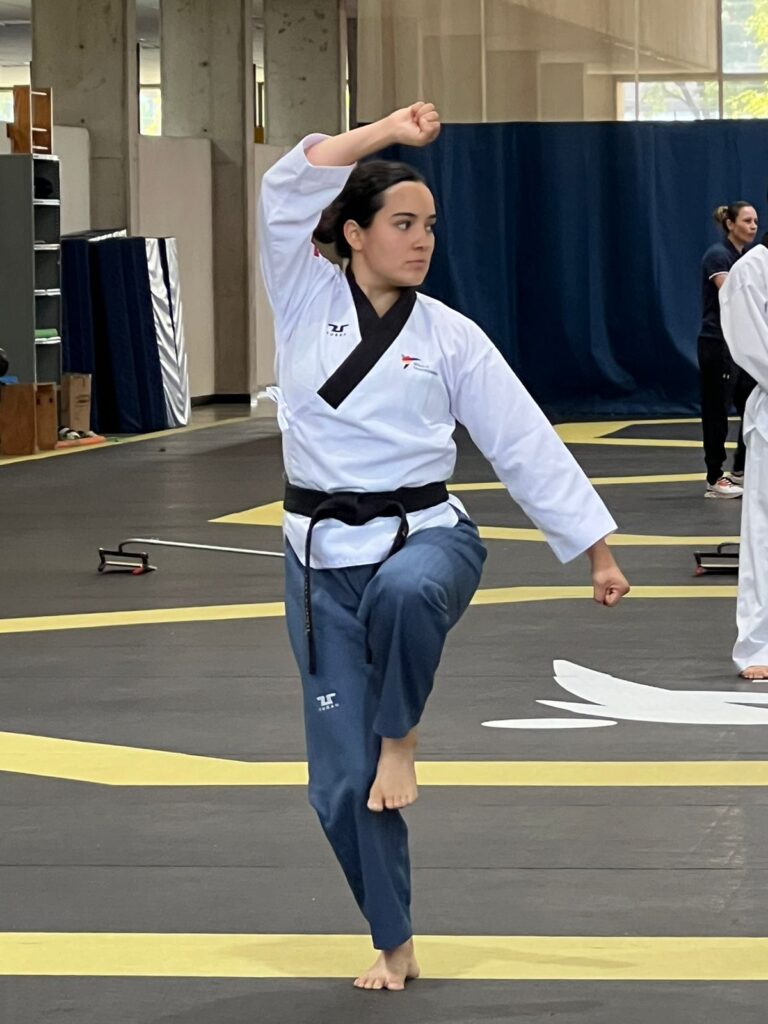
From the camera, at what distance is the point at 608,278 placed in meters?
21.1

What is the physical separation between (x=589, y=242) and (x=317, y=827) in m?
16.6

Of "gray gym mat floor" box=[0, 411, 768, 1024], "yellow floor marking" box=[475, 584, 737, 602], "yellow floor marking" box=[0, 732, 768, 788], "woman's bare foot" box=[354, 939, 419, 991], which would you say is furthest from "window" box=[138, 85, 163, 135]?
"woman's bare foot" box=[354, 939, 419, 991]

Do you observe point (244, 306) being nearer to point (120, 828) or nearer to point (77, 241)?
point (77, 241)

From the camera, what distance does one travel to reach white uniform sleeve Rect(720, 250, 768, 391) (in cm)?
707

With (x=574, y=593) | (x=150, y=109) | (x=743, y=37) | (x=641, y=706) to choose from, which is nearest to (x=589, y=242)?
(x=743, y=37)

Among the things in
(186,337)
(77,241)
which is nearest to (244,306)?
(186,337)

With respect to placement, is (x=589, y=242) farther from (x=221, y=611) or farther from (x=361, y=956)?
(x=361, y=956)

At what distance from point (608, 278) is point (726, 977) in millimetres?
17694

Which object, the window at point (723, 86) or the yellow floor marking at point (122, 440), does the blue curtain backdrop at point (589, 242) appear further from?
the yellow floor marking at point (122, 440)

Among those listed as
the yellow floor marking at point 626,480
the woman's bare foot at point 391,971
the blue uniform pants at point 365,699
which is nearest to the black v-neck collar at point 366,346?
the blue uniform pants at point 365,699

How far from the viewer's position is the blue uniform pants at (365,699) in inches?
143

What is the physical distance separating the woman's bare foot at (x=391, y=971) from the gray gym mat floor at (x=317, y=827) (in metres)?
0.03

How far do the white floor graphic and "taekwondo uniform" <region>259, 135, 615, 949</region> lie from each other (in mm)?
2485

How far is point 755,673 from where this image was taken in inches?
276
